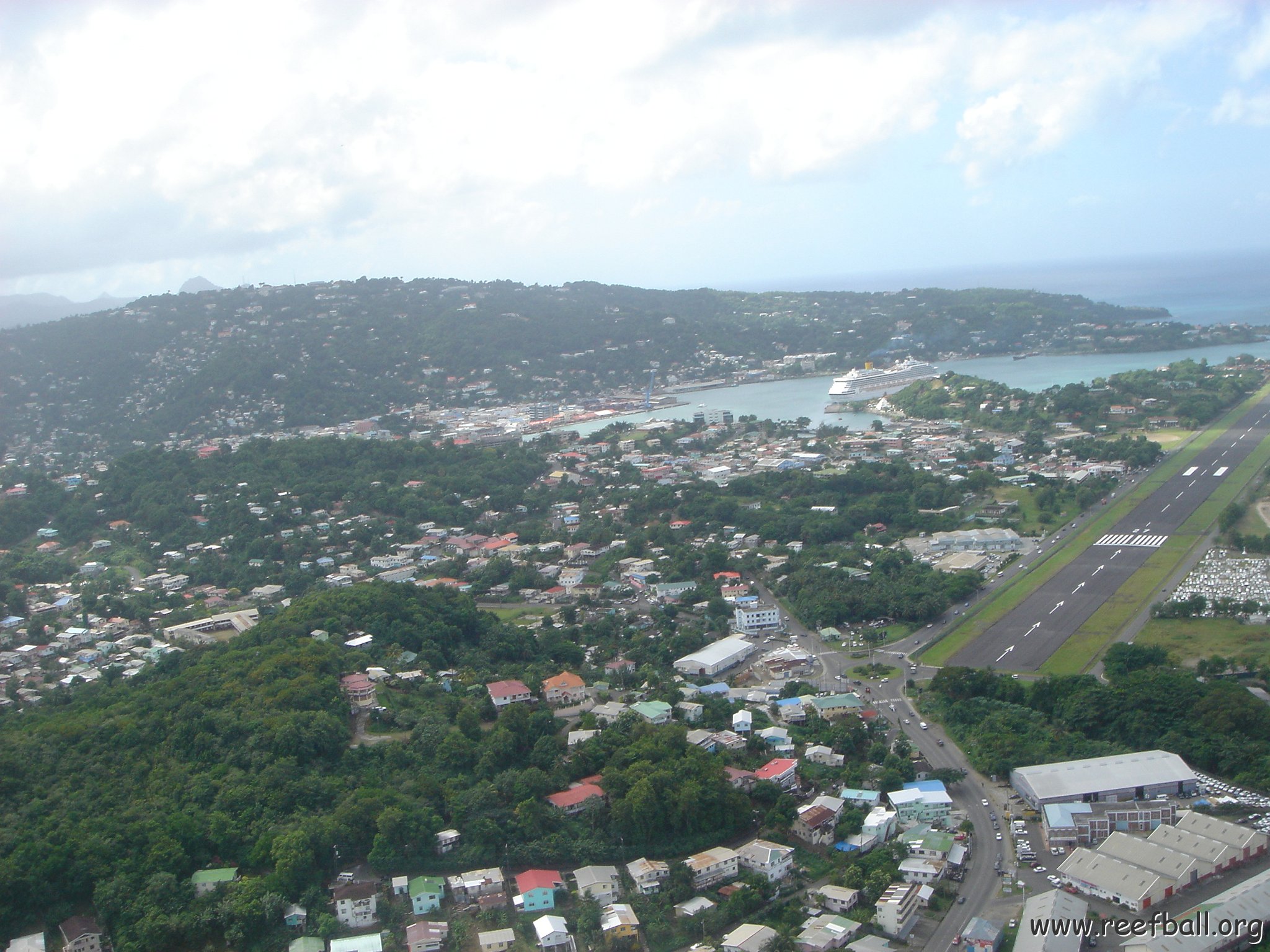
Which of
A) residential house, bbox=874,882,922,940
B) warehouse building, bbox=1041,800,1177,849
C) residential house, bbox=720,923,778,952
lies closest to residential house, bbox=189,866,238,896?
residential house, bbox=720,923,778,952

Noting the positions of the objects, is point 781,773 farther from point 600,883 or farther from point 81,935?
point 81,935

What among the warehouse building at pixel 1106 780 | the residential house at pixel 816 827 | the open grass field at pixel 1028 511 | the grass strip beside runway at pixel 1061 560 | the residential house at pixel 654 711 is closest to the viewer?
the residential house at pixel 816 827

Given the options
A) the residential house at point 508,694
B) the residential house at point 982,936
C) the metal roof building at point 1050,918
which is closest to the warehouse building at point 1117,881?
the metal roof building at point 1050,918

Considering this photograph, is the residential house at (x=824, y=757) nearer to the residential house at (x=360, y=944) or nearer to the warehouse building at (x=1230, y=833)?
the warehouse building at (x=1230, y=833)

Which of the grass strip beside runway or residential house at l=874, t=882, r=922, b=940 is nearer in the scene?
residential house at l=874, t=882, r=922, b=940

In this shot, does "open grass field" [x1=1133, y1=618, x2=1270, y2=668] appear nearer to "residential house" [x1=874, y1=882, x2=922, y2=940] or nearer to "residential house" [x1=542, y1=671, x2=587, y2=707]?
"residential house" [x1=874, y1=882, x2=922, y2=940]
